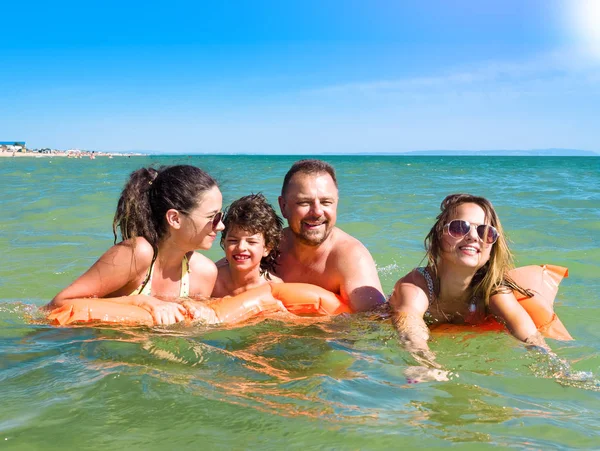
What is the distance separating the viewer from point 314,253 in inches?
186

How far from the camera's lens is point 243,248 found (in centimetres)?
439

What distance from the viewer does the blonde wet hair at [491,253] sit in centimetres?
400

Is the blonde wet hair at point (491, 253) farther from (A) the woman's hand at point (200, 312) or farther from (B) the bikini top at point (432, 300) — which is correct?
(A) the woman's hand at point (200, 312)

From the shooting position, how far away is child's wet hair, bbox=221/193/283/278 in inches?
172

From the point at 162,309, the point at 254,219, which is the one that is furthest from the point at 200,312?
the point at 254,219

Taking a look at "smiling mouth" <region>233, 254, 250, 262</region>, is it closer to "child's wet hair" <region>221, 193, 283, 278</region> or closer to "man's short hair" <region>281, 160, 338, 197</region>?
"child's wet hair" <region>221, 193, 283, 278</region>

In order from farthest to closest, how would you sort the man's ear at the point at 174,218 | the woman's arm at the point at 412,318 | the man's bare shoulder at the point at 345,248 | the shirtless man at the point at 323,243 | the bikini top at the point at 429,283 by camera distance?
the man's bare shoulder at the point at 345,248
the shirtless man at the point at 323,243
the man's ear at the point at 174,218
the bikini top at the point at 429,283
the woman's arm at the point at 412,318

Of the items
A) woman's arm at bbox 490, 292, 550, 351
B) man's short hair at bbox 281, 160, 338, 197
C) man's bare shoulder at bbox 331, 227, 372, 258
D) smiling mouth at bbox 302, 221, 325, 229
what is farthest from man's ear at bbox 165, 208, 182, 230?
woman's arm at bbox 490, 292, 550, 351

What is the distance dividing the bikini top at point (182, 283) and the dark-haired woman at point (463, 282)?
1508mm

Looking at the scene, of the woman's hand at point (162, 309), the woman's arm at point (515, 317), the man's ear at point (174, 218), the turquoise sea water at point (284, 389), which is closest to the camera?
the turquoise sea water at point (284, 389)

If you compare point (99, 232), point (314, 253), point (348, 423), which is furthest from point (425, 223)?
point (348, 423)

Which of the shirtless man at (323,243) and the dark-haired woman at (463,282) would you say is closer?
the dark-haired woman at (463,282)

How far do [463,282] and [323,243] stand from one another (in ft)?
3.71

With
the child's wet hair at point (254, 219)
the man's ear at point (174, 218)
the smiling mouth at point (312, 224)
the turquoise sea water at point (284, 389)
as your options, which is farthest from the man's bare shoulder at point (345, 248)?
the man's ear at point (174, 218)
